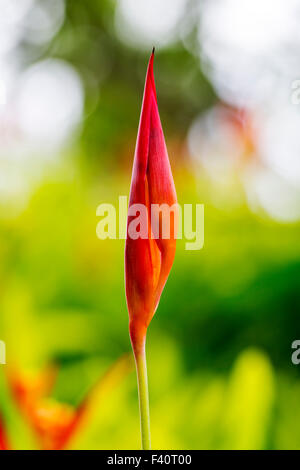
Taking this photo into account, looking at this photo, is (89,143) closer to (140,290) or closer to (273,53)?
(273,53)

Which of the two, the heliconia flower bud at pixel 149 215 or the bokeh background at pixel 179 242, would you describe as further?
the bokeh background at pixel 179 242

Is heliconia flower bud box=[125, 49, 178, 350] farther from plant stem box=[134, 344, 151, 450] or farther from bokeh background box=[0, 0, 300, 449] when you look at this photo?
bokeh background box=[0, 0, 300, 449]

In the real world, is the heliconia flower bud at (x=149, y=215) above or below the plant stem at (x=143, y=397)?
above

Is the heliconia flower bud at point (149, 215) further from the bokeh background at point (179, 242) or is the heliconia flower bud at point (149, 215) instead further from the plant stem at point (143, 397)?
the bokeh background at point (179, 242)

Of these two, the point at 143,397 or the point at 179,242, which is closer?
the point at 143,397

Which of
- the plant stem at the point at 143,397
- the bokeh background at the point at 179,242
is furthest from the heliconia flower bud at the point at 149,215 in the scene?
the bokeh background at the point at 179,242

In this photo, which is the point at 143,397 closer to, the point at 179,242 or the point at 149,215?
the point at 149,215

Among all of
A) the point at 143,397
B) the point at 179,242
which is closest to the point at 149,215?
the point at 143,397
